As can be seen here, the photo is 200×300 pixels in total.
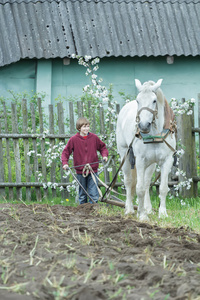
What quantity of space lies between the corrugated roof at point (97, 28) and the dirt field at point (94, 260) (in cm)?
858

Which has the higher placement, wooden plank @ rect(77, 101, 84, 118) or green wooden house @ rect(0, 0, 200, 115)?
green wooden house @ rect(0, 0, 200, 115)

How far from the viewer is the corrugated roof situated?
13.9 metres

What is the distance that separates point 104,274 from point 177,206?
4776 millimetres

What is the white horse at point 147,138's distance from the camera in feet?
20.4

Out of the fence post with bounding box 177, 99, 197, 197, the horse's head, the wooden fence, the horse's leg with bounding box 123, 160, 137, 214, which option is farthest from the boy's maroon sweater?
the fence post with bounding box 177, 99, 197, 197

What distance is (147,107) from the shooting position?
617 cm

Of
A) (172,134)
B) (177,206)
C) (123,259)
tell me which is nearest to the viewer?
(123,259)

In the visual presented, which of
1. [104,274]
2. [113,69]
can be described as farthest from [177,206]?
[113,69]

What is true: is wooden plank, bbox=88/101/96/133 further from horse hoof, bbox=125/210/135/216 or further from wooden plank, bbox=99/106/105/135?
horse hoof, bbox=125/210/135/216

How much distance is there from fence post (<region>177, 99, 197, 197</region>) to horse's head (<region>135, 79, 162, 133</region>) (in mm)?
3021

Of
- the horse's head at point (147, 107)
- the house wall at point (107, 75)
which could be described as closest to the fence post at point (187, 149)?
the horse's head at point (147, 107)

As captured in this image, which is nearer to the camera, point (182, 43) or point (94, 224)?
point (94, 224)

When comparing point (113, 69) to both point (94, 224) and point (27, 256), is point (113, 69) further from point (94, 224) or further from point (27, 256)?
point (27, 256)

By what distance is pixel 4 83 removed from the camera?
1377 cm
